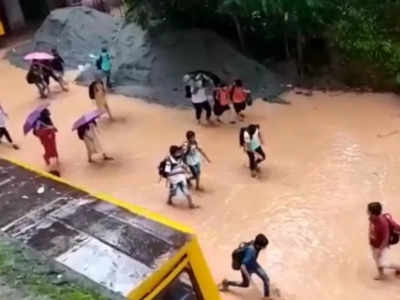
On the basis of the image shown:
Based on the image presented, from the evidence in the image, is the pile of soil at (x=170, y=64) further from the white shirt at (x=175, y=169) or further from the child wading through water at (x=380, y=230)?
the child wading through water at (x=380, y=230)

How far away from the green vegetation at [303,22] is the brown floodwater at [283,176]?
1118mm

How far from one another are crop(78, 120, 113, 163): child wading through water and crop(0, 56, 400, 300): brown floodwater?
0.29 m

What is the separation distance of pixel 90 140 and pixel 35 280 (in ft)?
28.9

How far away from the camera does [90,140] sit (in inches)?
508

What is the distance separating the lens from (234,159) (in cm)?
1280

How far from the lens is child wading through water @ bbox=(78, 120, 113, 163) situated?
12.7 m

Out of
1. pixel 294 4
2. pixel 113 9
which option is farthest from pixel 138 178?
pixel 113 9

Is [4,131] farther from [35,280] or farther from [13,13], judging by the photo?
[35,280]

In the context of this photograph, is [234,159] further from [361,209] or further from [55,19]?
[55,19]

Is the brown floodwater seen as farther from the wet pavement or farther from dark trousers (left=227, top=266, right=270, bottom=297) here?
the wet pavement

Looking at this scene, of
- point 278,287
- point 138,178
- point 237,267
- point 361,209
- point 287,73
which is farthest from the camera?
point 287,73

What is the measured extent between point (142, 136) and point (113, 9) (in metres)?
9.90

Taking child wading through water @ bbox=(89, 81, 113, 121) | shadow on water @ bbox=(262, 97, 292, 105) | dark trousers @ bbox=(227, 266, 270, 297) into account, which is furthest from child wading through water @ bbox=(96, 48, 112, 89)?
dark trousers @ bbox=(227, 266, 270, 297)

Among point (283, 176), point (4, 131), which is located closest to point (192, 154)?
point (283, 176)
